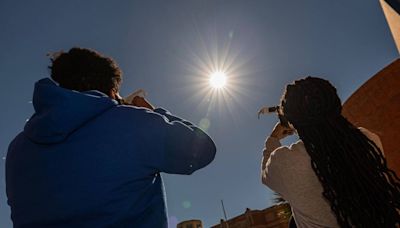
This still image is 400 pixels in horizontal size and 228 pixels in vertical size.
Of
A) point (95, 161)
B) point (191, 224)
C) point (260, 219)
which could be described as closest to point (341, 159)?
point (95, 161)

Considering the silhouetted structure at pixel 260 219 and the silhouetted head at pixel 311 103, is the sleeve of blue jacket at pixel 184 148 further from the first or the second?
the silhouetted structure at pixel 260 219

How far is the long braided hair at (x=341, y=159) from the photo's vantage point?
5.50ft

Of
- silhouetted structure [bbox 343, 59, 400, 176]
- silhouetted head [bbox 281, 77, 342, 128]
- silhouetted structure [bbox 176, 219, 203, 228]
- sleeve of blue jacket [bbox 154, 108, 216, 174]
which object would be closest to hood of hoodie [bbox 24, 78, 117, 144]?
sleeve of blue jacket [bbox 154, 108, 216, 174]

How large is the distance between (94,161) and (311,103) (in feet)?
4.22

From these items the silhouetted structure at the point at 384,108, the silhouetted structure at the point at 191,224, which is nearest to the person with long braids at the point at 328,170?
the silhouetted structure at the point at 384,108

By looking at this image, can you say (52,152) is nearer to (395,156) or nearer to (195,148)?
(195,148)

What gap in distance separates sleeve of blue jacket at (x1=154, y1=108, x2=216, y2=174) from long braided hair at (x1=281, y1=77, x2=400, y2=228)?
77 centimetres

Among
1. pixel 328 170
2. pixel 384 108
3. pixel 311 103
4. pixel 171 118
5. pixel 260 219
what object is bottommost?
pixel 328 170

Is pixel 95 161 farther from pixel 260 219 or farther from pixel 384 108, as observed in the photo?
pixel 260 219

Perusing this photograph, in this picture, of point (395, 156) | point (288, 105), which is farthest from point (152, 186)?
point (395, 156)

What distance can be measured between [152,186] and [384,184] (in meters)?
1.27

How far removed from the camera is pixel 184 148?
1280 millimetres

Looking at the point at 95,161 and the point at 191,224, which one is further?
the point at 191,224

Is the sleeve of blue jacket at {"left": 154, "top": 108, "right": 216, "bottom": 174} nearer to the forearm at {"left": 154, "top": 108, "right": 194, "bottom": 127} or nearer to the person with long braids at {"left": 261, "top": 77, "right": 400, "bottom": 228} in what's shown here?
the forearm at {"left": 154, "top": 108, "right": 194, "bottom": 127}
